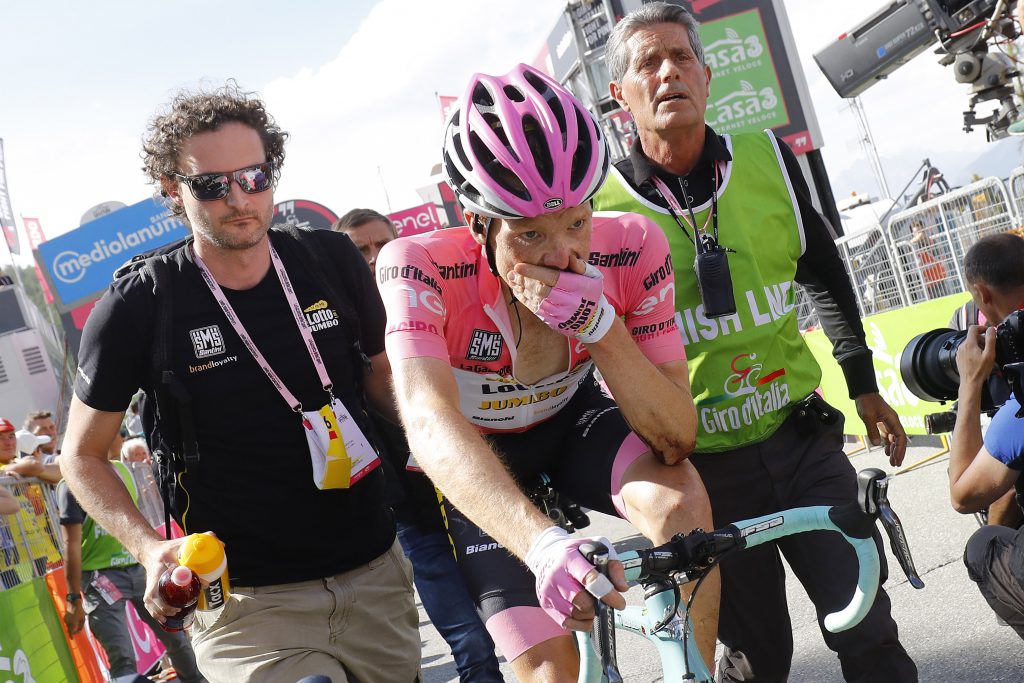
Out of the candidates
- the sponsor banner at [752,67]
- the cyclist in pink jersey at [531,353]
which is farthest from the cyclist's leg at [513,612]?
the sponsor banner at [752,67]

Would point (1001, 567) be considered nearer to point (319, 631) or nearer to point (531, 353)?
point (531, 353)

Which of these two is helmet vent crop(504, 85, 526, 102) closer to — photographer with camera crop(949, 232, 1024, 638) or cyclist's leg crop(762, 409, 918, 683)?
cyclist's leg crop(762, 409, 918, 683)

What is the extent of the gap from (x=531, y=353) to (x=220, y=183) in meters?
1.25

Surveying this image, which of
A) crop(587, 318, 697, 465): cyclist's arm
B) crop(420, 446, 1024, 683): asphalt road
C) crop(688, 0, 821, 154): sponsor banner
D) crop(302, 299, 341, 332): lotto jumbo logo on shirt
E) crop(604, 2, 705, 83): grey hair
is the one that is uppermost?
crop(688, 0, 821, 154): sponsor banner

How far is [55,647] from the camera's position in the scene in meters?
6.86

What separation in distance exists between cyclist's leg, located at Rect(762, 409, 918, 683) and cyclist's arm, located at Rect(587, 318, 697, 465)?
0.67 metres

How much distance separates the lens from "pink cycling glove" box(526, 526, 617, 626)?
5.44ft

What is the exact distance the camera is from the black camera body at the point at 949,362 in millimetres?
3592

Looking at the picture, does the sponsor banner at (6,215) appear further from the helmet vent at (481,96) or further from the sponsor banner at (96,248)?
the helmet vent at (481,96)

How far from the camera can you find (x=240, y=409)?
310 cm

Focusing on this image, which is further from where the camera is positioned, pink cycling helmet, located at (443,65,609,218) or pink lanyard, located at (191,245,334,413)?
pink lanyard, located at (191,245,334,413)

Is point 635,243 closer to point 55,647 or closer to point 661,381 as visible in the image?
point 661,381

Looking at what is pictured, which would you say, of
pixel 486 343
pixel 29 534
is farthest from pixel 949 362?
pixel 29 534

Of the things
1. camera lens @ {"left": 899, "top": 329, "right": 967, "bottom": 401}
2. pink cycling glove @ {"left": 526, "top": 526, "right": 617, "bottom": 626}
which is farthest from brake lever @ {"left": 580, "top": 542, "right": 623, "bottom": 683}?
camera lens @ {"left": 899, "top": 329, "right": 967, "bottom": 401}
